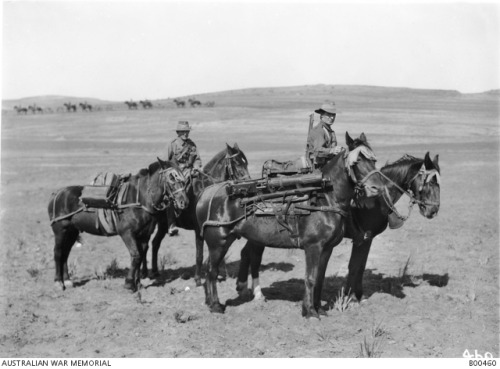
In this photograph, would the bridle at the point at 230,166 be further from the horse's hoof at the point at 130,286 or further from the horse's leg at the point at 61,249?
the horse's leg at the point at 61,249

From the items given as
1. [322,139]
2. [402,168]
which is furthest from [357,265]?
[322,139]

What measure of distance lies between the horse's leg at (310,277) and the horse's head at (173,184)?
8.10 ft

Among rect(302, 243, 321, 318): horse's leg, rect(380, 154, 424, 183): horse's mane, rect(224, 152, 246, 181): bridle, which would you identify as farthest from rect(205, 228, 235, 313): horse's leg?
rect(380, 154, 424, 183): horse's mane

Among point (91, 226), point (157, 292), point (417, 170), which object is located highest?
point (417, 170)

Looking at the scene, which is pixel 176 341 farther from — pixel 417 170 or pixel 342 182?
pixel 417 170

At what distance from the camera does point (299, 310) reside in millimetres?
8844

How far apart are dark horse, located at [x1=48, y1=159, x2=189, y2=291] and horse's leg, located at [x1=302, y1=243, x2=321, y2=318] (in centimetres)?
249

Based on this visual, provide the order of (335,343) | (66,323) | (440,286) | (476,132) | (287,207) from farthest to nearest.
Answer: (476,132) → (440,286) → (66,323) → (287,207) → (335,343)

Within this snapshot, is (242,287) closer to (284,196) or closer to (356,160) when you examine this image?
(284,196)

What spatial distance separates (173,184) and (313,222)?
9.05 feet

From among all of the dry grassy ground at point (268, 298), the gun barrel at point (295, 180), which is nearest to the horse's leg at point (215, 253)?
the dry grassy ground at point (268, 298)

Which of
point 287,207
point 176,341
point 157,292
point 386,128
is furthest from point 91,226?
point 386,128

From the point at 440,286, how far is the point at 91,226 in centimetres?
678

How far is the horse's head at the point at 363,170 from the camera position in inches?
304
